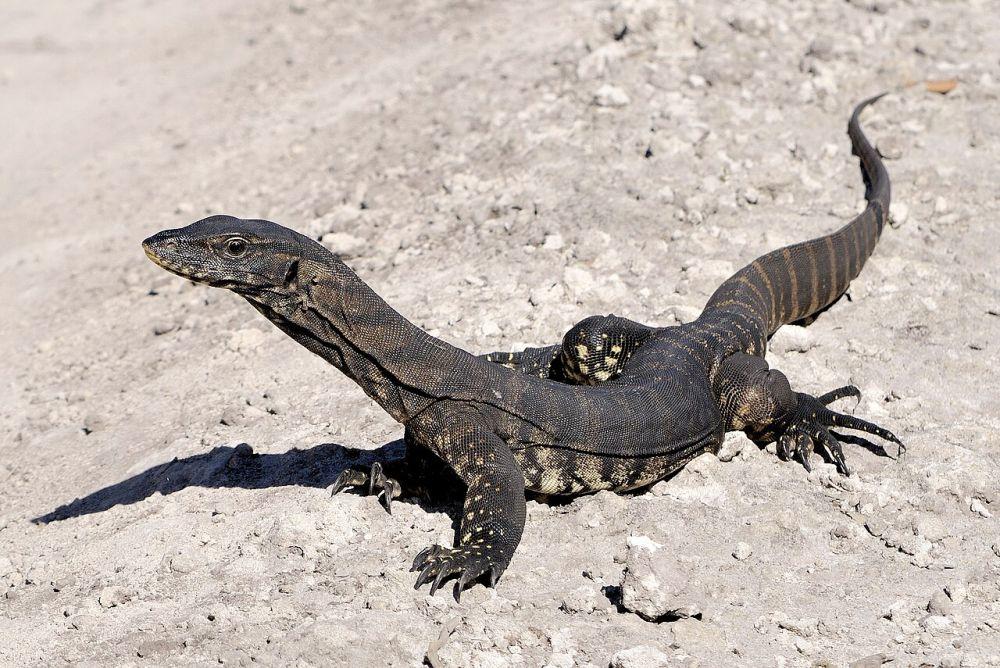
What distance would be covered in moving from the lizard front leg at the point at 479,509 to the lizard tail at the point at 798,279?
8.07 ft

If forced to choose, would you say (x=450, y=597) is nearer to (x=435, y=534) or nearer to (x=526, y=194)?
(x=435, y=534)

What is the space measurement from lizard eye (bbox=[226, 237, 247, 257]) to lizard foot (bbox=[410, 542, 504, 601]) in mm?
1937

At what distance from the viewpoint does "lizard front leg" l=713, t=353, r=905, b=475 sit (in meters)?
6.56

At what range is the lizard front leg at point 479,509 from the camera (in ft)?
17.7

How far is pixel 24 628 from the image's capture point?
17.9 feet

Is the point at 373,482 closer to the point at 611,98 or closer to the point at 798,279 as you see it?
the point at 798,279

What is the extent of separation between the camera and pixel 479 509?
5.63 meters

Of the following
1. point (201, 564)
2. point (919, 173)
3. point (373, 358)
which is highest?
point (373, 358)

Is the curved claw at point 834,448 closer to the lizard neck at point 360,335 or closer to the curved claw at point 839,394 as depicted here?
the curved claw at point 839,394

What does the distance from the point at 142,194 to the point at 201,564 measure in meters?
7.35

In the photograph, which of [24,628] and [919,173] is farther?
[919,173]

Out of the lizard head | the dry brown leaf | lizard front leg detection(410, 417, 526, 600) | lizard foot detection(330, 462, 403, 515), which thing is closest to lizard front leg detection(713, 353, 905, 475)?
lizard front leg detection(410, 417, 526, 600)

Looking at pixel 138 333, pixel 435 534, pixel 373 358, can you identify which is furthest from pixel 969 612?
pixel 138 333

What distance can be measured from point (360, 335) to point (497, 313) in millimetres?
2395
